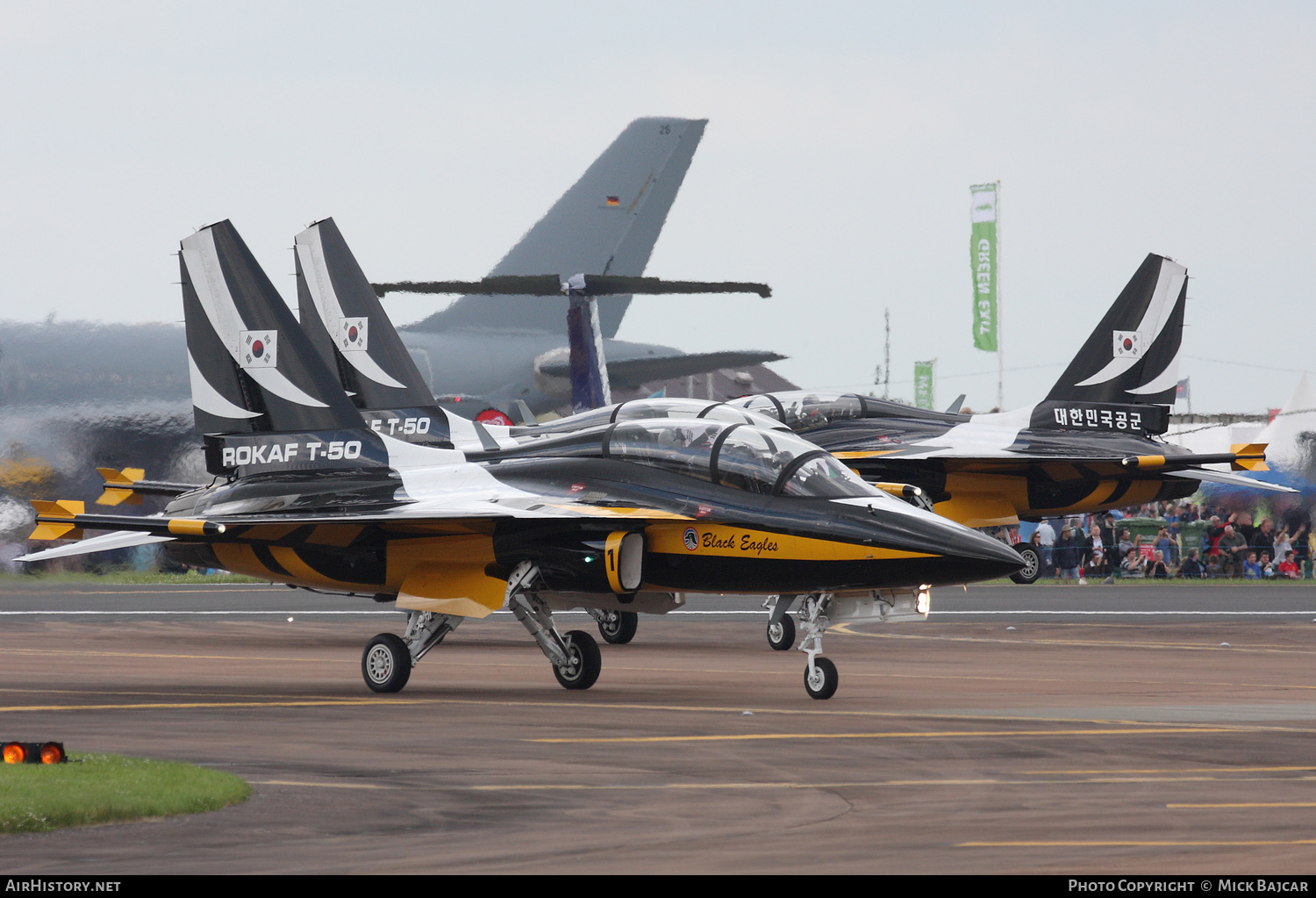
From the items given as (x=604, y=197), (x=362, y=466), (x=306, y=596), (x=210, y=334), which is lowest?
(x=306, y=596)

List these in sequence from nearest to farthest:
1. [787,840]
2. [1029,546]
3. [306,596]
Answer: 1. [787,840]
2. [1029,546]
3. [306,596]

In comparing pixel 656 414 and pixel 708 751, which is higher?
pixel 656 414

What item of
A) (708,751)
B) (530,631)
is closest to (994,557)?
(708,751)

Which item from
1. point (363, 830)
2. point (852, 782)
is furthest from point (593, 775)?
point (363, 830)

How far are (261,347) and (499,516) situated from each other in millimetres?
4310

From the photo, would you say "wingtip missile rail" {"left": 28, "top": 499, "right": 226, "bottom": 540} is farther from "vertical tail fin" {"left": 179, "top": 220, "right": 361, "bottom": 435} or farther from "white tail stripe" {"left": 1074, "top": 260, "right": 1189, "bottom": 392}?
"white tail stripe" {"left": 1074, "top": 260, "right": 1189, "bottom": 392}

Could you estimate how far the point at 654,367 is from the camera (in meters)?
39.4

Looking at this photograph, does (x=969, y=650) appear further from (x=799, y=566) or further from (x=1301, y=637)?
(x=799, y=566)

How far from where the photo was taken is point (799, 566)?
14172 millimetres

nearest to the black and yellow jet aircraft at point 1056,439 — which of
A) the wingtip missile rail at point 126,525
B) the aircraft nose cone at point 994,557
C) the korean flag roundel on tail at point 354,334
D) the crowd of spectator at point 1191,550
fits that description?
the korean flag roundel on tail at point 354,334

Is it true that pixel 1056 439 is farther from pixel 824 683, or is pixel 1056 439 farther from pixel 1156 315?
pixel 824 683

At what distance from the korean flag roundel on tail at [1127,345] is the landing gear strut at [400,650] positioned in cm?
1642

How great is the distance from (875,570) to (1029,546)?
14.5 metres

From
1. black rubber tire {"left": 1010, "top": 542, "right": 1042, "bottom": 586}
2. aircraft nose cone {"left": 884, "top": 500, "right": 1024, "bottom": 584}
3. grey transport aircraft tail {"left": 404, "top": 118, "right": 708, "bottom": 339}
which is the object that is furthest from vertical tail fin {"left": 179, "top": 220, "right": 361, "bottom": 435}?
grey transport aircraft tail {"left": 404, "top": 118, "right": 708, "bottom": 339}
